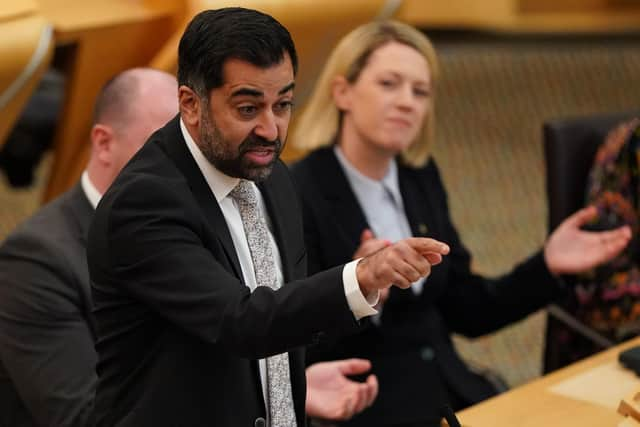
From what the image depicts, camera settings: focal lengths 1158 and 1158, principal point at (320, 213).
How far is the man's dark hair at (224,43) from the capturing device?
1399 millimetres

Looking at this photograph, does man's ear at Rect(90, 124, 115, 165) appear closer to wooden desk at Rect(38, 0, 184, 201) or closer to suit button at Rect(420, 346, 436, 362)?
suit button at Rect(420, 346, 436, 362)

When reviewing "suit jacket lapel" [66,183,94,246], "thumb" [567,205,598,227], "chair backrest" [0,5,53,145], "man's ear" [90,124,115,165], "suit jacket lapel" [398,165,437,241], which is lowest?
"thumb" [567,205,598,227]

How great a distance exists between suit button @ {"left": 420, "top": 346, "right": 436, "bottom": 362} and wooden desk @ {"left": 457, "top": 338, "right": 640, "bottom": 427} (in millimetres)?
575

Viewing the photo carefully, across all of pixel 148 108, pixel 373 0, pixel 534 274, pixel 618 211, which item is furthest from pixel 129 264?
pixel 373 0

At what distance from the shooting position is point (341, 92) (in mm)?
2695

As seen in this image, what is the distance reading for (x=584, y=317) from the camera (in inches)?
114

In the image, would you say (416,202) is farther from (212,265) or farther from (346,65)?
(212,265)

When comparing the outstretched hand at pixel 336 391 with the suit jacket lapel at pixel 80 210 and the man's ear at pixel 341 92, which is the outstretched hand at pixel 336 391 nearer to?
the suit jacket lapel at pixel 80 210

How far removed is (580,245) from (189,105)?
4.51 ft

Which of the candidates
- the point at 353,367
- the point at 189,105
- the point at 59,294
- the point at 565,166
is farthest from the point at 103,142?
the point at 565,166

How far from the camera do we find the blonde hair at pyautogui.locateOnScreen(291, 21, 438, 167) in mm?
2676

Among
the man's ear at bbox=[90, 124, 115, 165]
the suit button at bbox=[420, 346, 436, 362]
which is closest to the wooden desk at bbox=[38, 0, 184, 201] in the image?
the man's ear at bbox=[90, 124, 115, 165]

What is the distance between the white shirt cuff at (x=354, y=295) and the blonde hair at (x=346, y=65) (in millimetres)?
1313

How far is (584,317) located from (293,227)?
1423 millimetres
